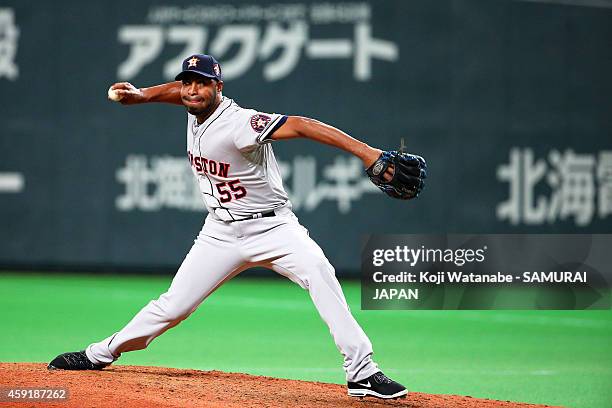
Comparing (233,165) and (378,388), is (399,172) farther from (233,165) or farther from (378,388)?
(378,388)

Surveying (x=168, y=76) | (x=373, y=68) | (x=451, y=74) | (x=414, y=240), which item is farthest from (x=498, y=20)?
(x=414, y=240)

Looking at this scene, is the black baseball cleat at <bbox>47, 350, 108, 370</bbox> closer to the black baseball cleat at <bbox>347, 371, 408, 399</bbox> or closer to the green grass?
the green grass

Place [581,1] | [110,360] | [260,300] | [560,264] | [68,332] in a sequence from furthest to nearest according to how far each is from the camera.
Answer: [581,1]
[260,300]
[68,332]
[110,360]
[560,264]

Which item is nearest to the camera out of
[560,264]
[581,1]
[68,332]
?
[560,264]

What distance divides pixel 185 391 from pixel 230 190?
1110 mm

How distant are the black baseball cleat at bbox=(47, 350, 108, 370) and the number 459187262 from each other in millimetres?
1240

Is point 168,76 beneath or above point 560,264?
above

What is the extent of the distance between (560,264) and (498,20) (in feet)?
25.5

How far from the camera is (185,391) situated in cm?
539

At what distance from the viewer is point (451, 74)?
493 inches

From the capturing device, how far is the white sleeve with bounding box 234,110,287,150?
5238mm

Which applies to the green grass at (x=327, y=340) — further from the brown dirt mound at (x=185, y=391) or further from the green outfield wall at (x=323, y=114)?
the green outfield wall at (x=323, y=114)

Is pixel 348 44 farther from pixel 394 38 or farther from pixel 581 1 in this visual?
pixel 581 1

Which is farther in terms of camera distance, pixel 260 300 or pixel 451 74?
pixel 451 74
